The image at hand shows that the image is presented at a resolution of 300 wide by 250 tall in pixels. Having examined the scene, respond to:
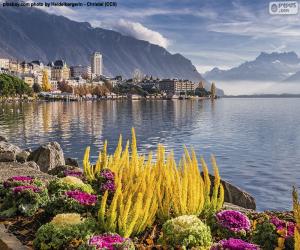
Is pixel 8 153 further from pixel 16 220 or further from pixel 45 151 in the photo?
pixel 16 220

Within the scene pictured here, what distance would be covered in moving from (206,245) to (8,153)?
18058mm

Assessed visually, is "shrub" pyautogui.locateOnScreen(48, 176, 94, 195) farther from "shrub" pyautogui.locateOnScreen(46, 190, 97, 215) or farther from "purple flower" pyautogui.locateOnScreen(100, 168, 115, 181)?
"purple flower" pyautogui.locateOnScreen(100, 168, 115, 181)

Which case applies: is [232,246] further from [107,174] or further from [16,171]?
[16,171]

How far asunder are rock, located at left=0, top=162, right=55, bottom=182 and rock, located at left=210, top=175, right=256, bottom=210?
9.19 metres

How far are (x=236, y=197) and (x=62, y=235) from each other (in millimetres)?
15477

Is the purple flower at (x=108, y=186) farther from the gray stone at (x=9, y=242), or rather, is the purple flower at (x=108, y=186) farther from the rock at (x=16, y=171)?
the rock at (x=16, y=171)

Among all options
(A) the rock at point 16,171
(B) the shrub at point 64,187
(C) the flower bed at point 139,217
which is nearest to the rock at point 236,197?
(A) the rock at point 16,171

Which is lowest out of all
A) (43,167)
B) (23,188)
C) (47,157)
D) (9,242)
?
(43,167)

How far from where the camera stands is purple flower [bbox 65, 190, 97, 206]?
12.5 meters

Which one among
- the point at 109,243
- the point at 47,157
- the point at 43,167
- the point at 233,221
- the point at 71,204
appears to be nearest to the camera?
the point at 109,243

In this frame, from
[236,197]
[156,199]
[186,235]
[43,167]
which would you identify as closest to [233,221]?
[186,235]

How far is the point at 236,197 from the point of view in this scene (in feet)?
79.0

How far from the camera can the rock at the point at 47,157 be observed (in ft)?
93.6

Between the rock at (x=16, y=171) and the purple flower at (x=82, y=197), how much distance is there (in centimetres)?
693
